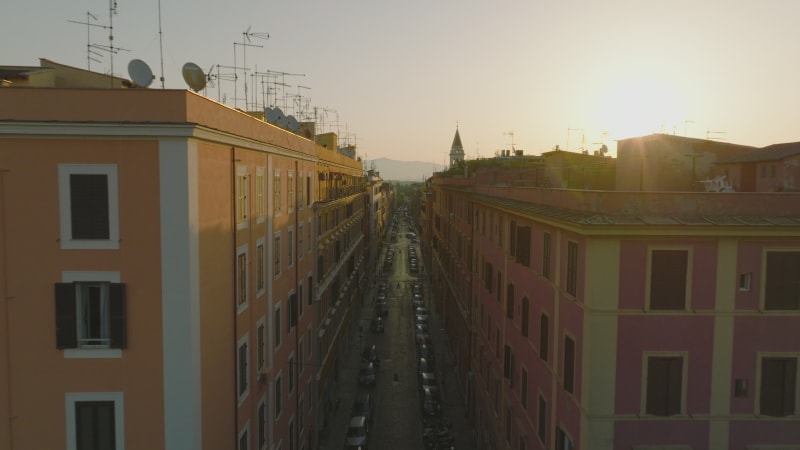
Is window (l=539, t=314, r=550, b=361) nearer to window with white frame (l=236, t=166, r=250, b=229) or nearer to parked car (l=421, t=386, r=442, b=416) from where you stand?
window with white frame (l=236, t=166, r=250, b=229)

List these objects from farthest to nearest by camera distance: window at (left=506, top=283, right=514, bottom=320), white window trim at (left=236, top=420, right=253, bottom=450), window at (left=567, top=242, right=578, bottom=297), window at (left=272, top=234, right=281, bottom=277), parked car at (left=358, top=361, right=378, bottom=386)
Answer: parked car at (left=358, top=361, right=378, bottom=386) → window at (left=506, top=283, right=514, bottom=320) → window at (left=272, top=234, right=281, bottom=277) → white window trim at (left=236, top=420, right=253, bottom=450) → window at (left=567, top=242, right=578, bottom=297)

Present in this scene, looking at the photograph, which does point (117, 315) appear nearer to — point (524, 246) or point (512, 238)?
point (524, 246)

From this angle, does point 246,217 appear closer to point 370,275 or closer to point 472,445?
point 472,445

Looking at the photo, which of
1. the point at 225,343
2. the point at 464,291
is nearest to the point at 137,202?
the point at 225,343

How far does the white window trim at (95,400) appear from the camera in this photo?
47.6 feet

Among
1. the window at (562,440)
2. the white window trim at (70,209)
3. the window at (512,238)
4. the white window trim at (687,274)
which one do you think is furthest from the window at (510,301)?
the white window trim at (70,209)

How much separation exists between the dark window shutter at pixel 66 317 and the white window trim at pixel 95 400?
1307 millimetres

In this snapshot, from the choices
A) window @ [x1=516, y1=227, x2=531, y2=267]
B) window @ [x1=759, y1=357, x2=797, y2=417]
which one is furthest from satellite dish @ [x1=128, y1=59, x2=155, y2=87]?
window @ [x1=759, y1=357, x2=797, y2=417]

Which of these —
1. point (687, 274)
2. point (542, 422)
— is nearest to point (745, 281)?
point (687, 274)

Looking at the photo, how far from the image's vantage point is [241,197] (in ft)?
61.3

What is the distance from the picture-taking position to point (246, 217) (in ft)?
63.6

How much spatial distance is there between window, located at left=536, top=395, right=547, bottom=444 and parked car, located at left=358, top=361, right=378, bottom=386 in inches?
975

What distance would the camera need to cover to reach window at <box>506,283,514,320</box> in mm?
25875

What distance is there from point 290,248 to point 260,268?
17.7 feet
